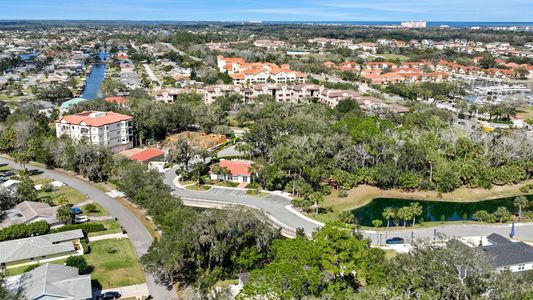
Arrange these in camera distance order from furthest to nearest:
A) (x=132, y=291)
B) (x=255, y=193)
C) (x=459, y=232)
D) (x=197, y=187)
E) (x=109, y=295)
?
1. (x=197, y=187)
2. (x=255, y=193)
3. (x=459, y=232)
4. (x=132, y=291)
5. (x=109, y=295)

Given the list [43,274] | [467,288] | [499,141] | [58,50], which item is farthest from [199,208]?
[58,50]

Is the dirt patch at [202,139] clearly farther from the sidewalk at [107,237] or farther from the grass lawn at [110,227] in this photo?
the sidewalk at [107,237]

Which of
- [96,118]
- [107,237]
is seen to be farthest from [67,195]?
[96,118]

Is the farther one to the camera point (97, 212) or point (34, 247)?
point (97, 212)

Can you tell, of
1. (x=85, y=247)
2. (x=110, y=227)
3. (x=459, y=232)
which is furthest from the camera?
(x=110, y=227)

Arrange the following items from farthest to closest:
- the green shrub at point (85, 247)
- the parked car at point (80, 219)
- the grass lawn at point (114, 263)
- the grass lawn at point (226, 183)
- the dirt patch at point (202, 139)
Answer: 1. the dirt patch at point (202, 139)
2. the grass lawn at point (226, 183)
3. the parked car at point (80, 219)
4. the green shrub at point (85, 247)
5. the grass lawn at point (114, 263)

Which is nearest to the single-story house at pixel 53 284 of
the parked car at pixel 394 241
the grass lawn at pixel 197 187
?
the grass lawn at pixel 197 187

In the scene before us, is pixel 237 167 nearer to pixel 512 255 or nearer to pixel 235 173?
pixel 235 173
